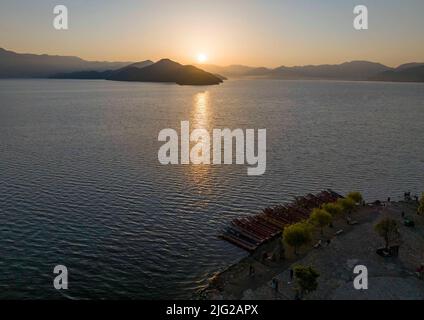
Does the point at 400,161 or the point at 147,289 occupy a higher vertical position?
the point at 400,161

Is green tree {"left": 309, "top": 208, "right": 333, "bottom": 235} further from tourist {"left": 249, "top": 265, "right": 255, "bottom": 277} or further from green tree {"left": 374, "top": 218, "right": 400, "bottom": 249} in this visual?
tourist {"left": 249, "top": 265, "right": 255, "bottom": 277}

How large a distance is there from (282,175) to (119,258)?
164 feet

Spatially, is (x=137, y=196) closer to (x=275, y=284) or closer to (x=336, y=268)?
(x=275, y=284)

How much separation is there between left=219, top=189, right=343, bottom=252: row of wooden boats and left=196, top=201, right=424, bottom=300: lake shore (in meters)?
2.26

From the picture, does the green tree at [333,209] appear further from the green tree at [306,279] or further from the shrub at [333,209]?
Result: the green tree at [306,279]

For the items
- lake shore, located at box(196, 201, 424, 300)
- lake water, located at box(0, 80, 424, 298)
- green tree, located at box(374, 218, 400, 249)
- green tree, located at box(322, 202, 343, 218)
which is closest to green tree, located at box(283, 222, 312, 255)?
lake shore, located at box(196, 201, 424, 300)

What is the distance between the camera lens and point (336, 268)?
50031 millimetres

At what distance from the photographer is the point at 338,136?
502 ft

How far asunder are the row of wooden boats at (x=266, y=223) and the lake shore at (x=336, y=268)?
7.42ft

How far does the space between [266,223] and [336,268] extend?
17.1m

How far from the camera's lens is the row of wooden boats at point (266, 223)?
6097cm
